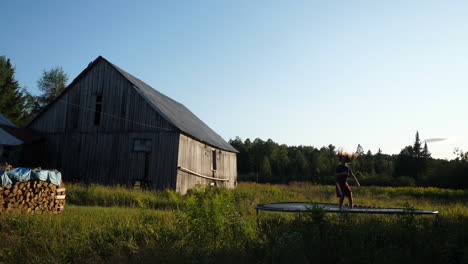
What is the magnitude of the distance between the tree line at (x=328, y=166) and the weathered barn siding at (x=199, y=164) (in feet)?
65.2

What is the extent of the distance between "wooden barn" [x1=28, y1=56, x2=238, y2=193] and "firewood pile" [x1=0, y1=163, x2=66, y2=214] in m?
6.42

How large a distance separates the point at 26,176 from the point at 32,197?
2.24 ft

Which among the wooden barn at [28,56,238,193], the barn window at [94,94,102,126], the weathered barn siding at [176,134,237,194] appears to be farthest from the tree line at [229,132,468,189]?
the barn window at [94,94,102,126]

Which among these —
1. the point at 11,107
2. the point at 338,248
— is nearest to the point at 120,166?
the point at 338,248

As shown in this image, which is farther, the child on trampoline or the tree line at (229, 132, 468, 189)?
the tree line at (229, 132, 468, 189)

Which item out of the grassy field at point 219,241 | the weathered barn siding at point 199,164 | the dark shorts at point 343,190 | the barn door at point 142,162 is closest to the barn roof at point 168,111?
the weathered barn siding at point 199,164

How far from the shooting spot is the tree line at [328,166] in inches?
1505

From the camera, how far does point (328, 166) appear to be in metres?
73.4

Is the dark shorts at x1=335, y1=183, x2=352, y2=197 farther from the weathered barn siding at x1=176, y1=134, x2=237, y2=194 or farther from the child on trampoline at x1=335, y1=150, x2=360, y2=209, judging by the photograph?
the weathered barn siding at x1=176, y1=134, x2=237, y2=194

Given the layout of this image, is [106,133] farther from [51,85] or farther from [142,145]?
[51,85]

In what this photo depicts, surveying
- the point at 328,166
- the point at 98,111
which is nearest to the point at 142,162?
the point at 98,111

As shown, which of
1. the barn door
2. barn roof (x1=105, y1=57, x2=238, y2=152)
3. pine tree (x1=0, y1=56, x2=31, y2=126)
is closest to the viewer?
the barn door

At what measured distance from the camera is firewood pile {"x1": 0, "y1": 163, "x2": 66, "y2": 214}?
8.98 m

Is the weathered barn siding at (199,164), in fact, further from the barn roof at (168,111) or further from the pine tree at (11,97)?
the pine tree at (11,97)
